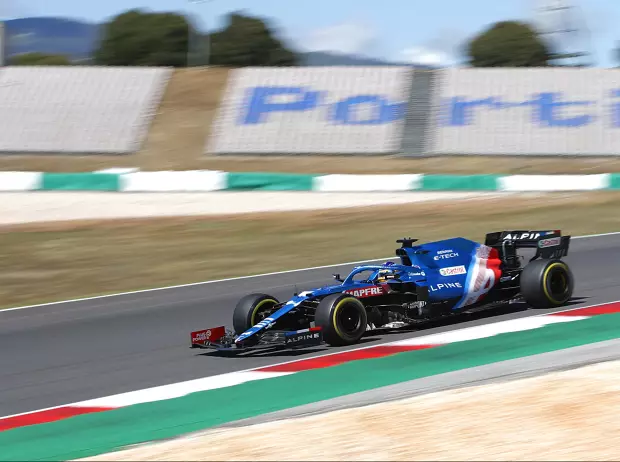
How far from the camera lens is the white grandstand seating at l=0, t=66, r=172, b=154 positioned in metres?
34.7

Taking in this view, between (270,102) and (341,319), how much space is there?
90.4 feet

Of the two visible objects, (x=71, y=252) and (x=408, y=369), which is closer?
(x=408, y=369)

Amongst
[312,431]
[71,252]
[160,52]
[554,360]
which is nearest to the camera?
[312,431]

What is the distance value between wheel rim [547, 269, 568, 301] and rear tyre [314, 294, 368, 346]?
2297mm

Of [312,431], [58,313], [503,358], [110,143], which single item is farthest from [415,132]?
[312,431]

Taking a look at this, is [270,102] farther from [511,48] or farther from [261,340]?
[261,340]

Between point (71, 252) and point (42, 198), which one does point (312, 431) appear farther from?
point (42, 198)

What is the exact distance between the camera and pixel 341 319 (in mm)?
9273

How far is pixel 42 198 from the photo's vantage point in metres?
24.8

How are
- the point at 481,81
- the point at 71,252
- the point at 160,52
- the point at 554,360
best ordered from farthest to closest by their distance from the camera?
the point at 160,52
the point at 481,81
the point at 71,252
the point at 554,360

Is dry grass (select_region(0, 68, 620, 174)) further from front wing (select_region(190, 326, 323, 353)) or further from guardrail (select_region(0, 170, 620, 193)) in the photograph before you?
front wing (select_region(190, 326, 323, 353))

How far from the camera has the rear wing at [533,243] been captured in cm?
1086

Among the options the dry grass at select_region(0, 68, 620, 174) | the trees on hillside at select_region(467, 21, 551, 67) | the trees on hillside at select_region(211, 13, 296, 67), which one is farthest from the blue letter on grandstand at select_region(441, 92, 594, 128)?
the trees on hillside at select_region(211, 13, 296, 67)

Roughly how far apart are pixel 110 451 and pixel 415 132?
91.0 feet
